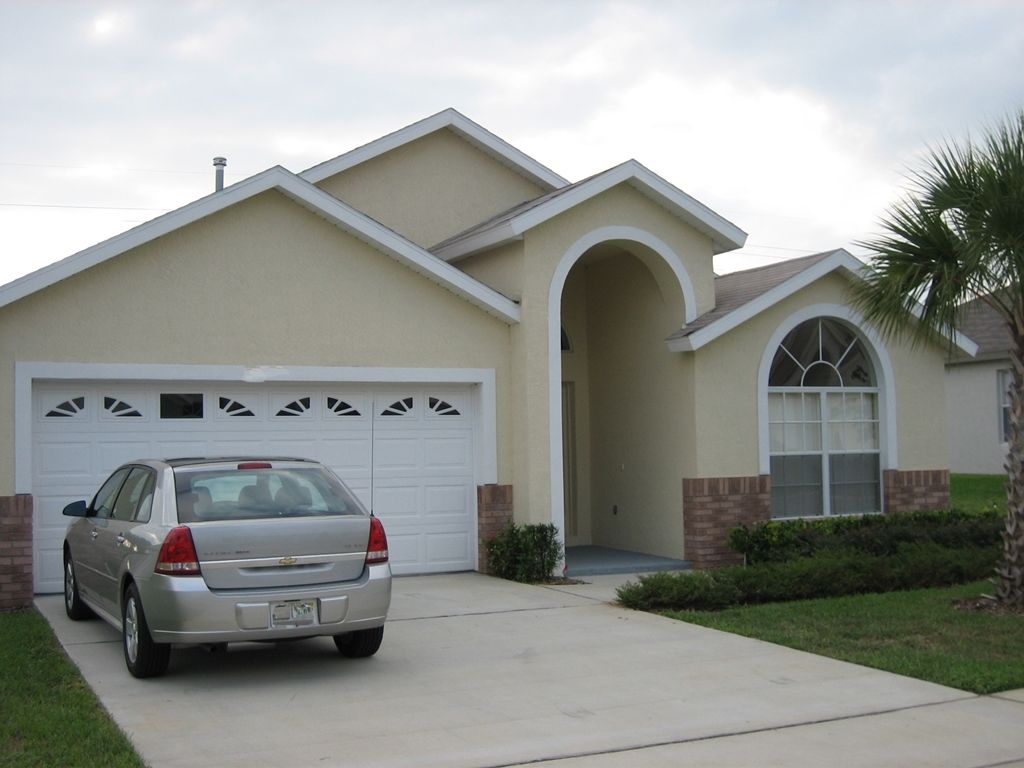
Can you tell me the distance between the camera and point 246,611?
25.1 ft

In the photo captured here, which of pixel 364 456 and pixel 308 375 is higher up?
pixel 308 375

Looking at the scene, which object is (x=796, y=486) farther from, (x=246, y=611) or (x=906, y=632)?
(x=246, y=611)

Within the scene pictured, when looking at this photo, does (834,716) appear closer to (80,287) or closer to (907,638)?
(907,638)

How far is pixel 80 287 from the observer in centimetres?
1162

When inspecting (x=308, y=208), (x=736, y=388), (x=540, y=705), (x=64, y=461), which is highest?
(x=308, y=208)

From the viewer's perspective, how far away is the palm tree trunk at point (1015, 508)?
1060cm

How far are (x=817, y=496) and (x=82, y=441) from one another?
915 cm

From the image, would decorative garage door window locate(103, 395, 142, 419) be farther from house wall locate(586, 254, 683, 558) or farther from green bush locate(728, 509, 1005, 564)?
green bush locate(728, 509, 1005, 564)

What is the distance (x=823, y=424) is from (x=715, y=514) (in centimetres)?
215

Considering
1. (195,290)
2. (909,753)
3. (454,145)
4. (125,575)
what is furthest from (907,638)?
(454,145)

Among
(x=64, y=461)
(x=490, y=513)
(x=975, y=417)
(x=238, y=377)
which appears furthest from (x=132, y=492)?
(x=975, y=417)

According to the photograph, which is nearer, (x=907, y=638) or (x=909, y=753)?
(x=909, y=753)

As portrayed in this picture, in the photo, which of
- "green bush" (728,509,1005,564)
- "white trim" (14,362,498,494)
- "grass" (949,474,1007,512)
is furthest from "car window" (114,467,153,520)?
"grass" (949,474,1007,512)

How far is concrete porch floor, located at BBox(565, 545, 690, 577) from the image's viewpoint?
13922 millimetres
